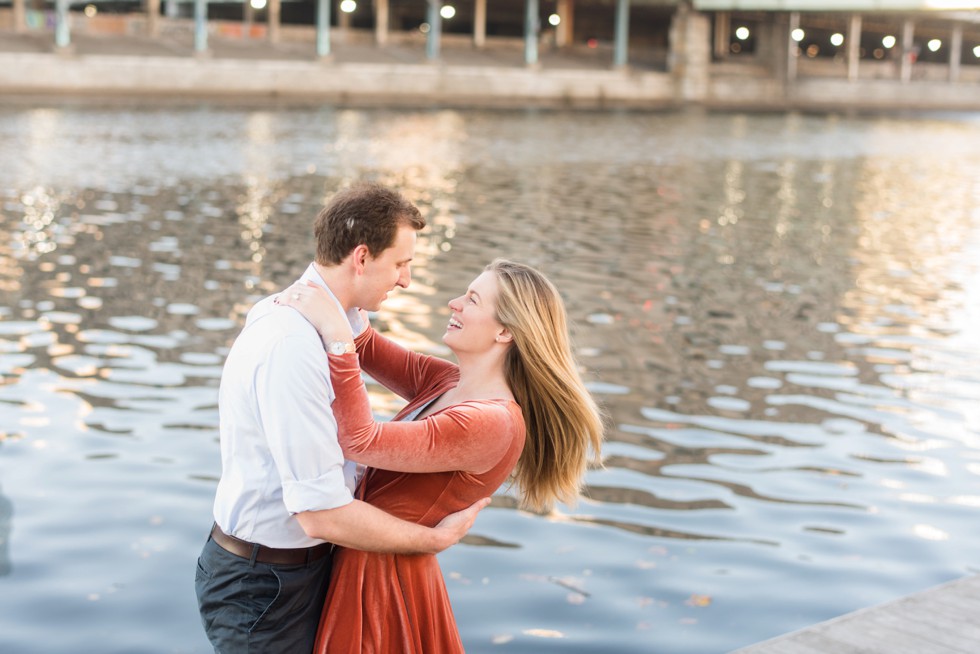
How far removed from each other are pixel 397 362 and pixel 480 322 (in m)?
0.62

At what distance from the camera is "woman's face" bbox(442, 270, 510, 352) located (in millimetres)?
3727

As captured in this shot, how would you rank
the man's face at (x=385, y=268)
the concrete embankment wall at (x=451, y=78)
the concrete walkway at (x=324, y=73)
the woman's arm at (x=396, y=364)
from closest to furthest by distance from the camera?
1. the man's face at (x=385, y=268)
2. the woman's arm at (x=396, y=364)
3. the concrete walkway at (x=324, y=73)
4. the concrete embankment wall at (x=451, y=78)

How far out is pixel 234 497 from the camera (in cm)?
359

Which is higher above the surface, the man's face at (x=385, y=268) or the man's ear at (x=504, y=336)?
→ the man's face at (x=385, y=268)

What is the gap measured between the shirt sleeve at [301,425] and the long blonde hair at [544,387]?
60cm

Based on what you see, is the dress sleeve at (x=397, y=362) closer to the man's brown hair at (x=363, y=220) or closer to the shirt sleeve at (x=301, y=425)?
the man's brown hair at (x=363, y=220)

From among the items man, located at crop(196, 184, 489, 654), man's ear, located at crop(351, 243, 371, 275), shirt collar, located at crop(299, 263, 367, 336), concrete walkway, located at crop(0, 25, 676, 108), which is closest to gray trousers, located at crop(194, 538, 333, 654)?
man, located at crop(196, 184, 489, 654)

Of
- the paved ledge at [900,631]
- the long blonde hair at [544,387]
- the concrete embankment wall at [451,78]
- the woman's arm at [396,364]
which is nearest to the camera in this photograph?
the long blonde hair at [544,387]

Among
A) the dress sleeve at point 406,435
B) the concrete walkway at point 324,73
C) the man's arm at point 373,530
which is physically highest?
the concrete walkway at point 324,73

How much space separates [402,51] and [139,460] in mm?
60762

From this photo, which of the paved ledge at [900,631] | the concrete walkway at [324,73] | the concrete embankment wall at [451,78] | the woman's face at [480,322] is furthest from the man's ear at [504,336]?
the concrete walkway at [324,73]

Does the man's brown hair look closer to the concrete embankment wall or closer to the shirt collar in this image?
the shirt collar

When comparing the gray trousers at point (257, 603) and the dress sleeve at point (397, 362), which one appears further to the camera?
the dress sleeve at point (397, 362)

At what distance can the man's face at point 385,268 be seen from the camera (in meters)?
3.53
